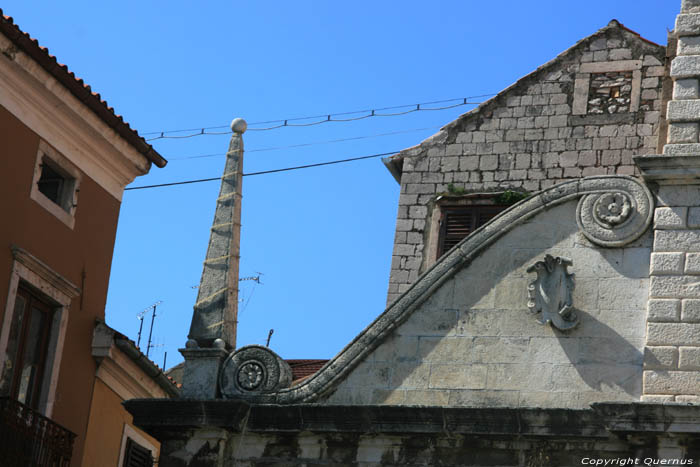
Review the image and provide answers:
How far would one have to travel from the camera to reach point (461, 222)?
17.3 m

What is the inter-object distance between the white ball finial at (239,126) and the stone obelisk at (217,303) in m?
0.42

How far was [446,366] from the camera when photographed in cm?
1254

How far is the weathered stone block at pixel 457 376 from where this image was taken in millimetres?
12406

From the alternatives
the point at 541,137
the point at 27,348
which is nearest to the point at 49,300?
the point at 27,348

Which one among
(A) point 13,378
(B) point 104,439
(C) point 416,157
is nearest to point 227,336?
(A) point 13,378

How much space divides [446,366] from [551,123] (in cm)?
559

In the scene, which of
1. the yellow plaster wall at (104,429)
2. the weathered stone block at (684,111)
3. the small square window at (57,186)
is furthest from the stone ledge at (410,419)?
the small square window at (57,186)

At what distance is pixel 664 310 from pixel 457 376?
1.80 meters

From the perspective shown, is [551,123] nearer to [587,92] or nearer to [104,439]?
[587,92]

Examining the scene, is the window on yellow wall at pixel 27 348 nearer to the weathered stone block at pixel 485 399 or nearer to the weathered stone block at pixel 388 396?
the weathered stone block at pixel 388 396

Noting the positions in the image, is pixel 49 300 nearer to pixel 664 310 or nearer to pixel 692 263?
pixel 664 310

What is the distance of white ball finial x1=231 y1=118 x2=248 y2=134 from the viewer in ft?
44.7

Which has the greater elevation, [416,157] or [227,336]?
[416,157]

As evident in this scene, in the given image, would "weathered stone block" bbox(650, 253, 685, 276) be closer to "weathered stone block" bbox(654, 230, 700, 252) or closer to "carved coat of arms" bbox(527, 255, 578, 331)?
"weathered stone block" bbox(654, 230, 700, 252)
